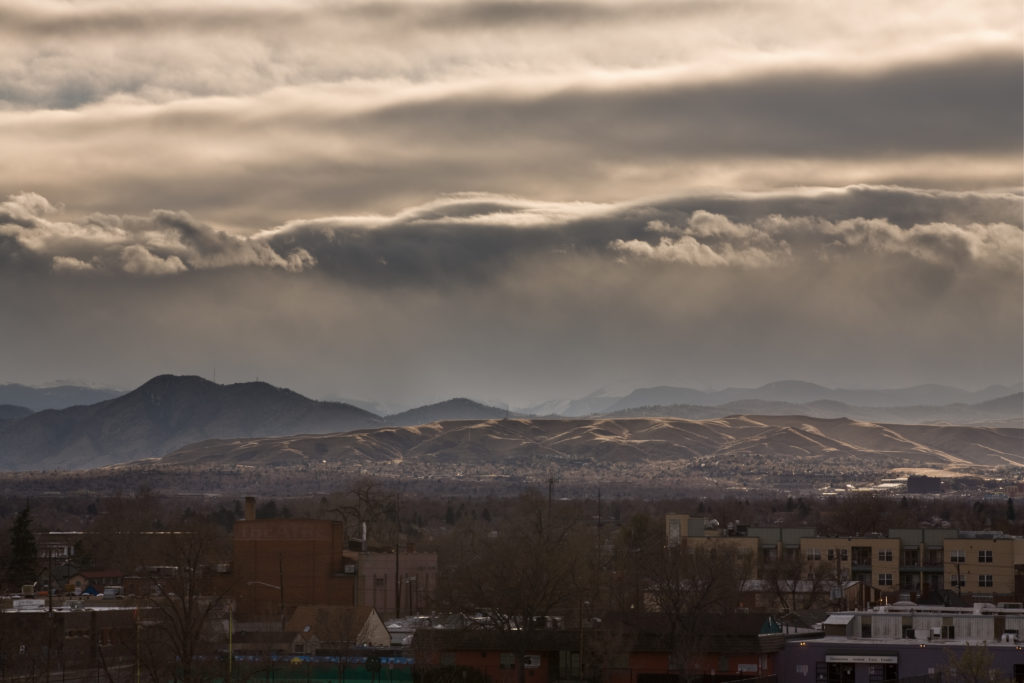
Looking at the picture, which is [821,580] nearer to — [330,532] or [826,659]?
[330,532]

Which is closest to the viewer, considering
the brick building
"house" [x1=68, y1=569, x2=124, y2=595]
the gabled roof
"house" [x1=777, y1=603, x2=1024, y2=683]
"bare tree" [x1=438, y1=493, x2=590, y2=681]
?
"house" [x1=777, y1=603, x2=1024, y2=683]

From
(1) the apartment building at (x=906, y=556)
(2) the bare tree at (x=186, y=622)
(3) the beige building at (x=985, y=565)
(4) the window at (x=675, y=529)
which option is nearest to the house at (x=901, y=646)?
(2) the bare tree at (x=186, y=622)

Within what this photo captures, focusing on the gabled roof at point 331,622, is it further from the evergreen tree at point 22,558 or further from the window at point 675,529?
the window at point 675,529

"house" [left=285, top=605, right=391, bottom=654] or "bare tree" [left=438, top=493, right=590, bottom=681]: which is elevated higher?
"bare tree" [left=438, top=493, right=590, bottom=681]

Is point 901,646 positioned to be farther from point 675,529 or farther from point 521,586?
point 675,529

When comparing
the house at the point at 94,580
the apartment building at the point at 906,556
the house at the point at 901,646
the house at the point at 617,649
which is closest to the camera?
the house at the point at 901,646

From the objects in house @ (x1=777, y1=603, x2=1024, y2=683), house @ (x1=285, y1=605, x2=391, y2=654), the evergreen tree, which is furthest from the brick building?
house @ (x1=777, y1=603, x2=1024, y2=683)

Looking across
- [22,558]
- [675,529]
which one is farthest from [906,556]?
[22,558]

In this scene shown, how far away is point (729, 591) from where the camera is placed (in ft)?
398

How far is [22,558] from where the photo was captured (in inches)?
6644

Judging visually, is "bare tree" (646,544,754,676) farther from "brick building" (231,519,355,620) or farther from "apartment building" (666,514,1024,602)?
"brick building" (231,519,355,620)

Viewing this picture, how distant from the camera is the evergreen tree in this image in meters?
167

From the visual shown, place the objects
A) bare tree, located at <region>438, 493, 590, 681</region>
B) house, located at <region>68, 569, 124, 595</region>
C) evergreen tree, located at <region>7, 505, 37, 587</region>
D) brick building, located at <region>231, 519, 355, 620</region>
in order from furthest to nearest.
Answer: evergreen tree, located at <region>7, 505, 37, 587</region> < house, located at <region>68, 569, 124, 595</region> < brick building, located at <region>231, 519, 355, 620</region> < bare tree, located at <region>438, 493, 590, 681</region>

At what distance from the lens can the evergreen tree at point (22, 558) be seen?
167250 mm
